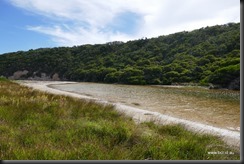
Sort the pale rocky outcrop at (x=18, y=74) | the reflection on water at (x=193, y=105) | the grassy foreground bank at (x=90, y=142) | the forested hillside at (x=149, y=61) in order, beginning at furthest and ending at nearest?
the pale rocky outcrop at (x=18, y=74) < the forested hillside at (x=149, y=61) < the reflection on water at (x=193, y=105) < the grassy foreground bank at (x=90, y=142)

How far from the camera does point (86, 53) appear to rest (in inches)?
4680

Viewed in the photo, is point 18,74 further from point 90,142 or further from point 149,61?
point 90,142

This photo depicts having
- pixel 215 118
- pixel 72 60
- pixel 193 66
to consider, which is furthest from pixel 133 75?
pixel 215 118

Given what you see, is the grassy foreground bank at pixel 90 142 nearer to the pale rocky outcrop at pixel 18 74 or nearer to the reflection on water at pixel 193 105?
the reflection on water at pixel 193 105

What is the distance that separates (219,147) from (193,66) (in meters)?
62.0

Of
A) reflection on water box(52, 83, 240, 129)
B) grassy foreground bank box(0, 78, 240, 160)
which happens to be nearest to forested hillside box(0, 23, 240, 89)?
reflection on water box(52, 83, 240, 129)

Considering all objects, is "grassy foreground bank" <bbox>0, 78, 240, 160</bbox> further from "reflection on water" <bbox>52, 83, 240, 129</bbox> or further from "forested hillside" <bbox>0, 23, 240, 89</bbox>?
"forested hillside" <bbox>0, 23, 240, 89</bbox>

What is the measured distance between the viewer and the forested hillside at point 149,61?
62094 mm

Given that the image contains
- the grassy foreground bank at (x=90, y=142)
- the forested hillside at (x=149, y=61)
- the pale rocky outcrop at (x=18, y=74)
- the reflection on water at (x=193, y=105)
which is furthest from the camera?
the pale rocky outcrop at (x=18, y=74)

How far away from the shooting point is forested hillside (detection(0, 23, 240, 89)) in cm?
6209

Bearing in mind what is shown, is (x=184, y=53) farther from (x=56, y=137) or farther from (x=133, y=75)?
(x=56, y=137)

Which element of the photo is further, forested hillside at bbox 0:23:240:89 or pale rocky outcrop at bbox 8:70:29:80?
Result: pale rocky outcrop at bbox 8:70:29:80

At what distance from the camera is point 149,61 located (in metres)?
84.1

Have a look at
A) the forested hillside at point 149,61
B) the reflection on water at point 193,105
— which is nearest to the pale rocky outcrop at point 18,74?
the forested hillside at point 149,61
